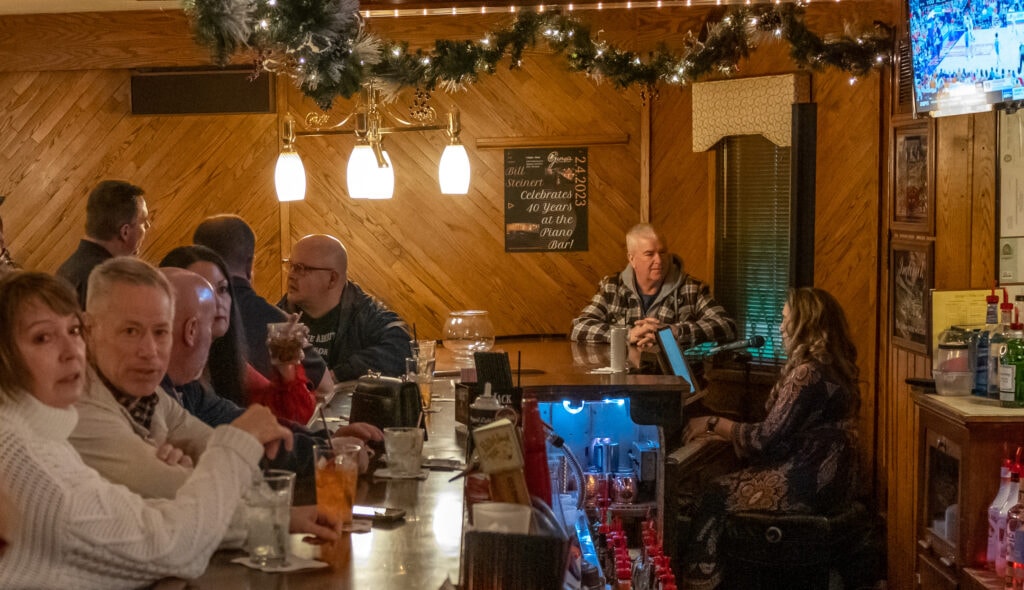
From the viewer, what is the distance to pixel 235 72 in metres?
7.99

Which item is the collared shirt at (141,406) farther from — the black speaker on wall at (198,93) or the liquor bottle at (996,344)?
the black speaker on wall at (198,93)

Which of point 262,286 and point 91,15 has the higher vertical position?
point 91,15

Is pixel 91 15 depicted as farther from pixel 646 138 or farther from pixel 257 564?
pixel 257 564

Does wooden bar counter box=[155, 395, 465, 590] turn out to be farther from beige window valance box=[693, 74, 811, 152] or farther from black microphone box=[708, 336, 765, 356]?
beige window valance box=[693, 74, 811, 152]

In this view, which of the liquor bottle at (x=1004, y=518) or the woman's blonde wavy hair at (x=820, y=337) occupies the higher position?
the woman's blonde wavy hair at (x=820, y=337)

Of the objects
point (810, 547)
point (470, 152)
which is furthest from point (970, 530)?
point (470, 152)

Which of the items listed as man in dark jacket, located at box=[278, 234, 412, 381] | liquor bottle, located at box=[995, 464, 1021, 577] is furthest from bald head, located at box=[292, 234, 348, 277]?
liquor bottle, located at box=[995, 464, 1021, 577]

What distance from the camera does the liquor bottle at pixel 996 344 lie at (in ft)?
14.9

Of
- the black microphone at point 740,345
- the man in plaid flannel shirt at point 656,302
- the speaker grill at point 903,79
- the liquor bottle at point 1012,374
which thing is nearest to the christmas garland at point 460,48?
the speaker grill at point 903,79

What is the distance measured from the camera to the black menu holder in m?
2.06

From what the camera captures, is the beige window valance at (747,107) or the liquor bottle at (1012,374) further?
the beige window valance at (747,107)

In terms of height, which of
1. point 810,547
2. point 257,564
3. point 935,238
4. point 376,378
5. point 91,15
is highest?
point 91,15

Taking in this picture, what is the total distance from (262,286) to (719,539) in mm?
3675

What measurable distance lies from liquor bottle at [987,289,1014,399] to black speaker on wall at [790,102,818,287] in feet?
4.95
